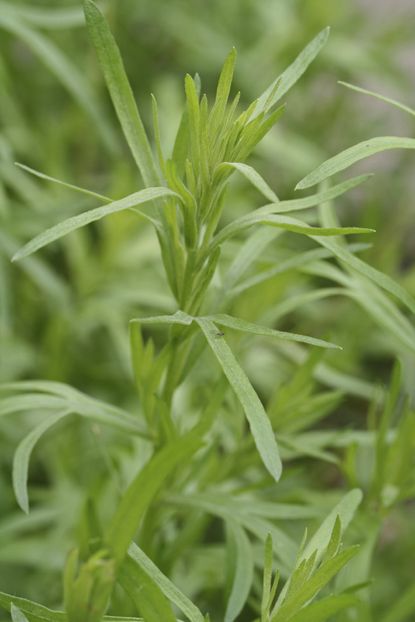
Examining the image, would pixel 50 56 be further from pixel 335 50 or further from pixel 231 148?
pixel 335 50

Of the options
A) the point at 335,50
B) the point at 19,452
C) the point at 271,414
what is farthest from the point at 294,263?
the point at 335,50

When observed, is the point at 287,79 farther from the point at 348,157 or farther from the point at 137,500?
the point at 137,500

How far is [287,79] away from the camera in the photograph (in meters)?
0.57

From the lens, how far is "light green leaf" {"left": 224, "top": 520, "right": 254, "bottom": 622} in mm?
584

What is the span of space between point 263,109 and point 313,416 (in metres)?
0.30

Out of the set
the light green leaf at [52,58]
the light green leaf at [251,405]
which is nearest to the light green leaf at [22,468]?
the light green leaf at [251,405]

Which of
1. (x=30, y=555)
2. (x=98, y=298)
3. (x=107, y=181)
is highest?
(x=107, y=181)

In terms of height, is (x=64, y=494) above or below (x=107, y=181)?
below

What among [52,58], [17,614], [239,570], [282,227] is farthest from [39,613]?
[52,58]

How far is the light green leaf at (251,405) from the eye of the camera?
0.49 m

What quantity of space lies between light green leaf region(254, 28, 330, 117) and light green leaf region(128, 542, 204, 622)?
27 centimetres

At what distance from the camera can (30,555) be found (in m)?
0.87

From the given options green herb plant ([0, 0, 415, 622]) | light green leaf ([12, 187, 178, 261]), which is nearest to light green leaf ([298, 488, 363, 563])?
green herb plant ([0, 0, 415, 622])

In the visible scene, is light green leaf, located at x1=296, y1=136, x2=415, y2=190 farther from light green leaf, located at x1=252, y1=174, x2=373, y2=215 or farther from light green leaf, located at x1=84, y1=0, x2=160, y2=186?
light green leaf, located at x1=84, y1=0, x2=160, y2=186
